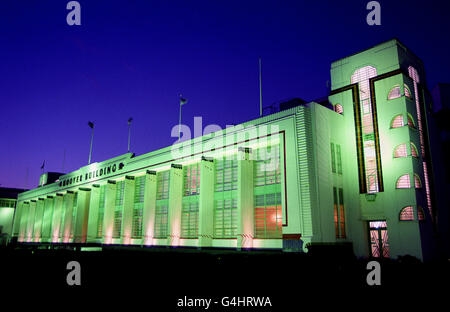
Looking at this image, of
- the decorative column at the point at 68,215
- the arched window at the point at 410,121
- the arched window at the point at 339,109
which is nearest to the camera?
the arched window at the point at 410,121

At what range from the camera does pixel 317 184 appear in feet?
81.1

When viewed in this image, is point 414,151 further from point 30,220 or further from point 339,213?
point 30,220

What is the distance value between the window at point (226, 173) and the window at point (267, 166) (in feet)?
7.94

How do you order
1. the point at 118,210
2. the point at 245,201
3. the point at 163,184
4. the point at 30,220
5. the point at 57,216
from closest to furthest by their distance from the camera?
the point at 245,201 < the point at 163,184 < the point at 118,210 < the point at 57,216 < the point at 30,220

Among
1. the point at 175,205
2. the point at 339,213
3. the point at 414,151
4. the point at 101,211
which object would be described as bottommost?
the point at 339,213

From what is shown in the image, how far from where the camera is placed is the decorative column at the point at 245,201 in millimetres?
27781

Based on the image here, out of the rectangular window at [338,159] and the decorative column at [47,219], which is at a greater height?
the rectangular window at [338,159]

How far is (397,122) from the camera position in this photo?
26422 millimetres

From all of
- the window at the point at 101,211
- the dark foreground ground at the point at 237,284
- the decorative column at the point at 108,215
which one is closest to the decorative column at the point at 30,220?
the window at the point at 101,211

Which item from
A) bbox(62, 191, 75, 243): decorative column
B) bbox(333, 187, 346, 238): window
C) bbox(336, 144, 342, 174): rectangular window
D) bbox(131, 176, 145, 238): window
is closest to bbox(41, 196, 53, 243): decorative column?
bbox(62, 191, 75, 243): decorative column

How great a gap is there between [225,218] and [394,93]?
1780 cm

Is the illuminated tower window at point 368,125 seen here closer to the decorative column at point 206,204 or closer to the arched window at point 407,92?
the arched window at point 407,92

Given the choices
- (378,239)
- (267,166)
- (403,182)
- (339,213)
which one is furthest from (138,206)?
(403,182)
